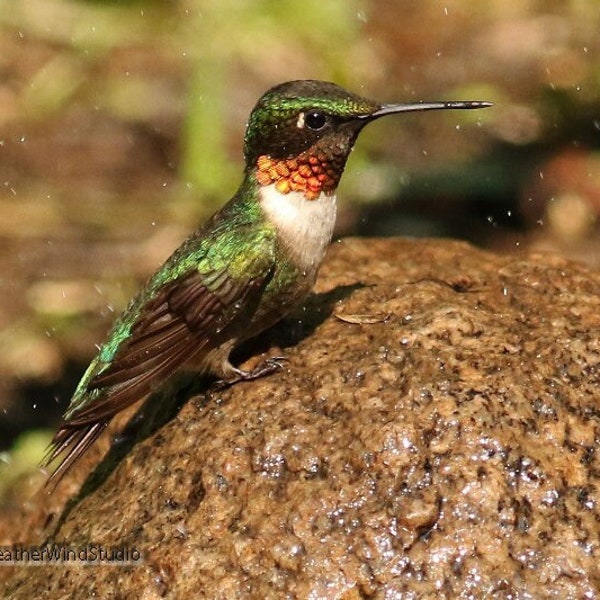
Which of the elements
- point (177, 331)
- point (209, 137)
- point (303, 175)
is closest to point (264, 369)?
point (177, 331)

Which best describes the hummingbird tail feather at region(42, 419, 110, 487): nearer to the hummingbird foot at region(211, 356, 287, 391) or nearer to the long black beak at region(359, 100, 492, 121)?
the hummingbird foot at region(211, 356, 287, 391)

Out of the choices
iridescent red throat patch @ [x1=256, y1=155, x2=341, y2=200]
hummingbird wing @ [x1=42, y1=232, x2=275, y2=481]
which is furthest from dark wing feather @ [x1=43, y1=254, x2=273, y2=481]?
iridescent red throat patch @ [x1=256, y1=155, x2=341, y2=200]

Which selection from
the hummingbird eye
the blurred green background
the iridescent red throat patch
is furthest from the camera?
the blurred green background

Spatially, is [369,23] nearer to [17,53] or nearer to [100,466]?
[17,53]

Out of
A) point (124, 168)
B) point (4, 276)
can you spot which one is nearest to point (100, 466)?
point (4, 276)

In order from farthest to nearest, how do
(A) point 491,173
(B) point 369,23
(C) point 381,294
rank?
(B) point 369,23 < (A) point 491,173 < (C) point 381,294

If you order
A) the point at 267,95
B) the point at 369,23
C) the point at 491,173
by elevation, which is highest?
the point at 267,95

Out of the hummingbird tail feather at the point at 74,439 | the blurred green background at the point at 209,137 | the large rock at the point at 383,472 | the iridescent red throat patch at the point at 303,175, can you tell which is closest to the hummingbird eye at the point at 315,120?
the iridescent red throat patch at the point at 303,175
